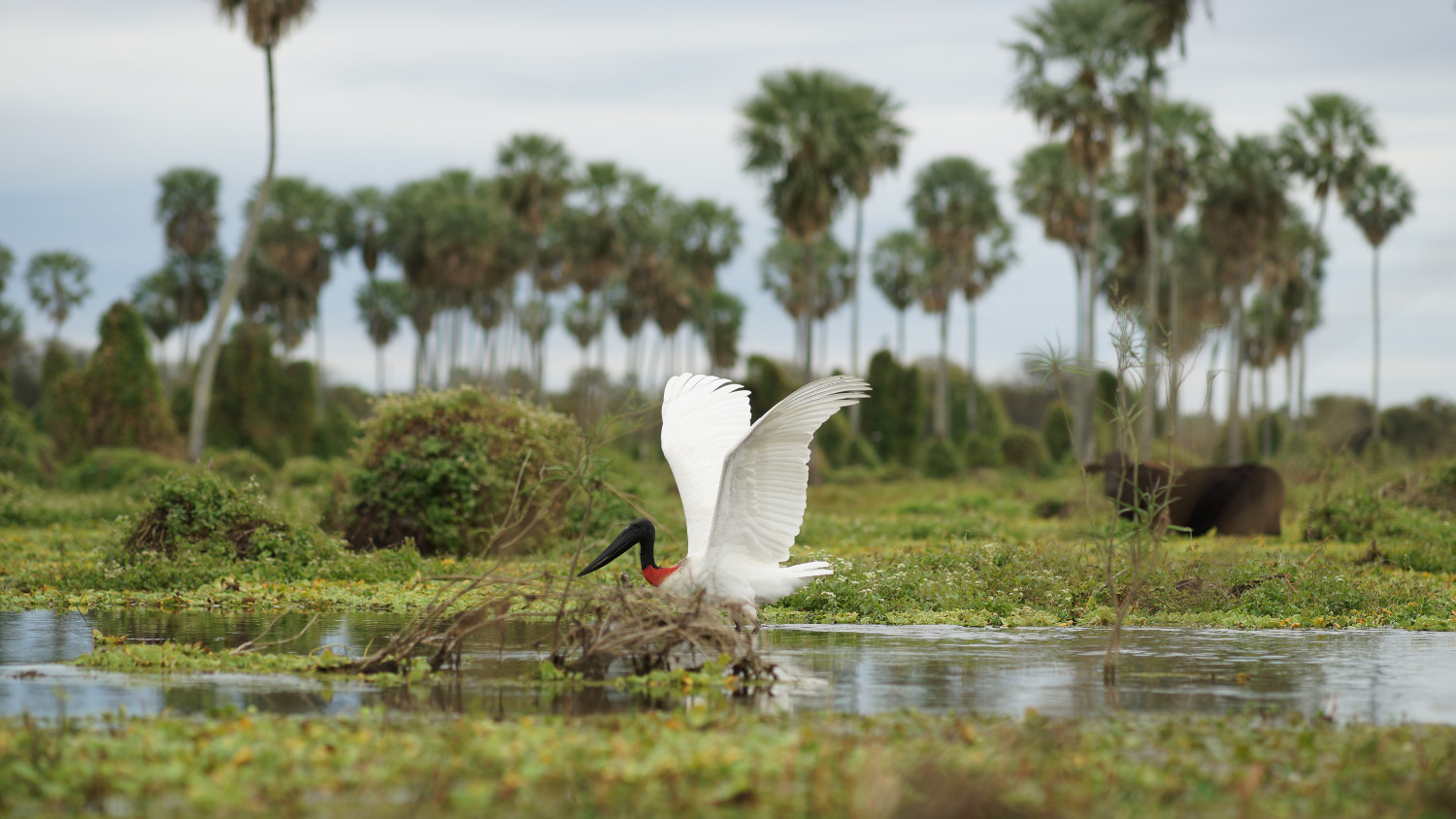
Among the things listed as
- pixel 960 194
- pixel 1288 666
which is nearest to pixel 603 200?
pixel 960 194

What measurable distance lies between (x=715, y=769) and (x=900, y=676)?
10.2ft

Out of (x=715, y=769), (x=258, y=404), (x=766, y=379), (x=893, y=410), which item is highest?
(x=766, y=379)

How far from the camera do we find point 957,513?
25.8 m

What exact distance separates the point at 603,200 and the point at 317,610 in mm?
47510

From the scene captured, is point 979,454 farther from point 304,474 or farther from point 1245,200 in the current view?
point 304,474

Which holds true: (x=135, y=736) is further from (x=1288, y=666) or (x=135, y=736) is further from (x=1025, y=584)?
(x=1025, y=584)

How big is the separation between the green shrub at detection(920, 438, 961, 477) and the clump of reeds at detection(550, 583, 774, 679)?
3982cm

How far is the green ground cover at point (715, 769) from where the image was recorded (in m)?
4.80

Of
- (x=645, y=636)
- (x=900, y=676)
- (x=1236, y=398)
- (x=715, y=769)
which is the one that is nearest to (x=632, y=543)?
(x=645, y=636)

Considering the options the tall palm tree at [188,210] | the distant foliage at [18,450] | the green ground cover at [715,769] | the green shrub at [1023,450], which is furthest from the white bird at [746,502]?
the tall palm tree at [188,210]

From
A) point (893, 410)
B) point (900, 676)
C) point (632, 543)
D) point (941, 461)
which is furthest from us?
point (893, 410)

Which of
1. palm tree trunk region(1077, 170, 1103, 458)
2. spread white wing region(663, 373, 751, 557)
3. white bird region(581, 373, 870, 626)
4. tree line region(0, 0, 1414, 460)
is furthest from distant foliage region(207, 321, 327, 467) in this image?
white bird region(581, 373, 870, 626)

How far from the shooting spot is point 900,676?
321 inches

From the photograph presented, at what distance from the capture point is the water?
703 centimetres
